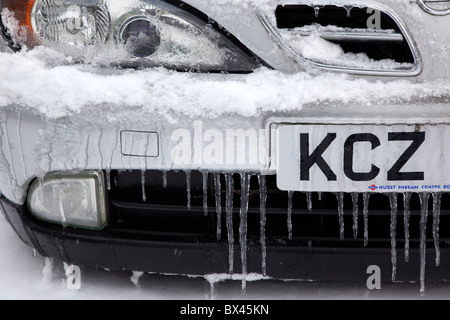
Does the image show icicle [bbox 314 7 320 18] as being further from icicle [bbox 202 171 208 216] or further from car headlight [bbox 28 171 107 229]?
car headlight [bbox 28 171 107 229]

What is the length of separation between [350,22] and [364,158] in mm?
354

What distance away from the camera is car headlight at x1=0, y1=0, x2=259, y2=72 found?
1567 mm

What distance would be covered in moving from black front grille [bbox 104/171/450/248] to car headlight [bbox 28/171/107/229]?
4 cm

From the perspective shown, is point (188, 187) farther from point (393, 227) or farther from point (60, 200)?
point (393, 227)

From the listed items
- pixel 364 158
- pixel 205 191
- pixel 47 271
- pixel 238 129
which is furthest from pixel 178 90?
pixel 47 271

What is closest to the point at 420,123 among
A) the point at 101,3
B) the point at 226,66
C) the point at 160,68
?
the point at 226,66

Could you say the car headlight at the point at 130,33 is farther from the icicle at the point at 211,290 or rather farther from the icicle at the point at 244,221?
the icicle at the point at 211,290

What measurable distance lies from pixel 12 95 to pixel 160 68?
0.41 meters

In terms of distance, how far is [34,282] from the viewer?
1.95 m

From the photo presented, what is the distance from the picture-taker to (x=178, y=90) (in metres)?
1.54

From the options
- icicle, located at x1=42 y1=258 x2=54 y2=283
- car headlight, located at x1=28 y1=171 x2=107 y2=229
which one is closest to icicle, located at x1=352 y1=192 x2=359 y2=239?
car headlight, located at x1=28 y1=171 x2=107 y2=229

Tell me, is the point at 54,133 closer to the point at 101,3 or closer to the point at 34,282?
the point at 101,3

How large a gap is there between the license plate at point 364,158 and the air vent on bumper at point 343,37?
0.53ft
